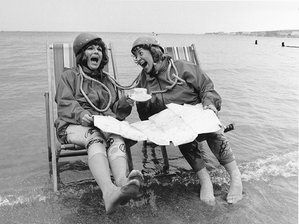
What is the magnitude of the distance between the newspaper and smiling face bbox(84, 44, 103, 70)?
692 millimetres

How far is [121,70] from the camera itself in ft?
45.8

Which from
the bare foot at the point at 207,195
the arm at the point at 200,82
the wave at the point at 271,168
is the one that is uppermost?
the arm at the point at 200,82

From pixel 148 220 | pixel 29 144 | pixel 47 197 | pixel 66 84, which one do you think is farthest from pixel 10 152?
pixel 148 220

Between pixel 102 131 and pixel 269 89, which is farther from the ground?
pixel 102 131

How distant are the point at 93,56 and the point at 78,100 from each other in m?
0.49

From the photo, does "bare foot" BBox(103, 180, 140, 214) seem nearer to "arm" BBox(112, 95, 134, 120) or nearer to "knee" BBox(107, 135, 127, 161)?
"knee" BBox(107, 135, 127, 161)

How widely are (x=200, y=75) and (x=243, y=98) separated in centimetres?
545

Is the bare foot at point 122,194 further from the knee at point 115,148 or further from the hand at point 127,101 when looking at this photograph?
the hand at point 127,101

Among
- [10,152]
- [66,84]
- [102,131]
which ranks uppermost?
[66,84]

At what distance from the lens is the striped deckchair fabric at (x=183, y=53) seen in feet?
15.9

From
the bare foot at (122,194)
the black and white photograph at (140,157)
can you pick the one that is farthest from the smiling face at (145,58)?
the bare foot at (122,194)

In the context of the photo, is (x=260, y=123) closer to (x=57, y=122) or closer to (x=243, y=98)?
(x=243, y=98)

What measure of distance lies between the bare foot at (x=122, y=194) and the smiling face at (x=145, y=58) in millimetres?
1630

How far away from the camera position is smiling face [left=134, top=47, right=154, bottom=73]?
359 cm
